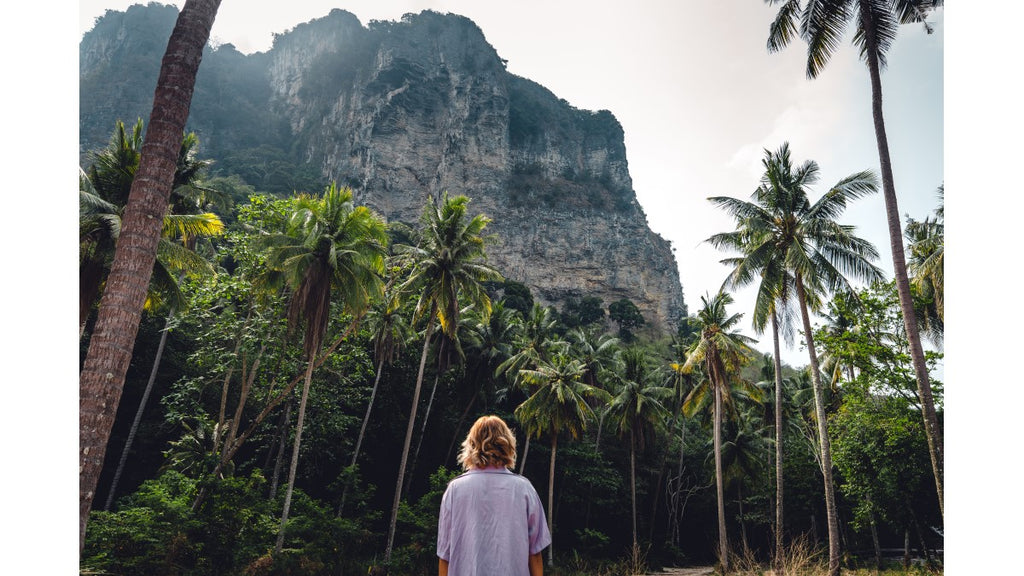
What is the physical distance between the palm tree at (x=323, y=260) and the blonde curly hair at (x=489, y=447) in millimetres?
12099

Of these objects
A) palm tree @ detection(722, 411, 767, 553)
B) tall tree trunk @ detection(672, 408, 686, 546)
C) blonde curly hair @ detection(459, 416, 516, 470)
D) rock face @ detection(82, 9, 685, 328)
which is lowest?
tall tree trunk @ detection(672, 408, 686, 546)

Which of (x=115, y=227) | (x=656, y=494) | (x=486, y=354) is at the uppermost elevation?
(x=115, y=227)

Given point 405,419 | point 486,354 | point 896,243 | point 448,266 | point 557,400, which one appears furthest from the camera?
point 486,354

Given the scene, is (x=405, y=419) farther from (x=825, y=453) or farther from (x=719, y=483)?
(x=825, y=453)

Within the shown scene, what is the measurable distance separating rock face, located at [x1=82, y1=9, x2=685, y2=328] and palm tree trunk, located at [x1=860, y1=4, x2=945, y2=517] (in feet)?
180

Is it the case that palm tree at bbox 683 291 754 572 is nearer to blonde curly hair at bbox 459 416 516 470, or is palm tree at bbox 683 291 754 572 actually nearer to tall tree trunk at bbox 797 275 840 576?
tall tree trunk at bbox 797 275 840 576

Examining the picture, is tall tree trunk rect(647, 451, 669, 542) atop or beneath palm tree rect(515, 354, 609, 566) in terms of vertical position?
beneath

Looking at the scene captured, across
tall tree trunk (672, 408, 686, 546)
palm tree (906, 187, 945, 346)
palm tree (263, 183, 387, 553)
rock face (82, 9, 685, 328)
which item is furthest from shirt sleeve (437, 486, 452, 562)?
rock face (82, 9, 685, 328)

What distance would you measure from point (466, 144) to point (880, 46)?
63.7m

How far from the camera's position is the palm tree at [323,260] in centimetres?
1373

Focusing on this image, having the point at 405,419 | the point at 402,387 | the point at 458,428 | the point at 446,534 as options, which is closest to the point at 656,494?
the point at 458,428

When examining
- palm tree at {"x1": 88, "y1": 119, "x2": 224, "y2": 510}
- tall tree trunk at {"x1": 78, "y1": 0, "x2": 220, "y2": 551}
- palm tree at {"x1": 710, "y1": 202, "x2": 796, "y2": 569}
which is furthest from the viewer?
palm tree at {"x1": 710, "y1": 202, "x2": 796, "y2": 569}

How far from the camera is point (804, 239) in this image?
15242 mm

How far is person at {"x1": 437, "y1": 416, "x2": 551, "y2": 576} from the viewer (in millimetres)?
2393
